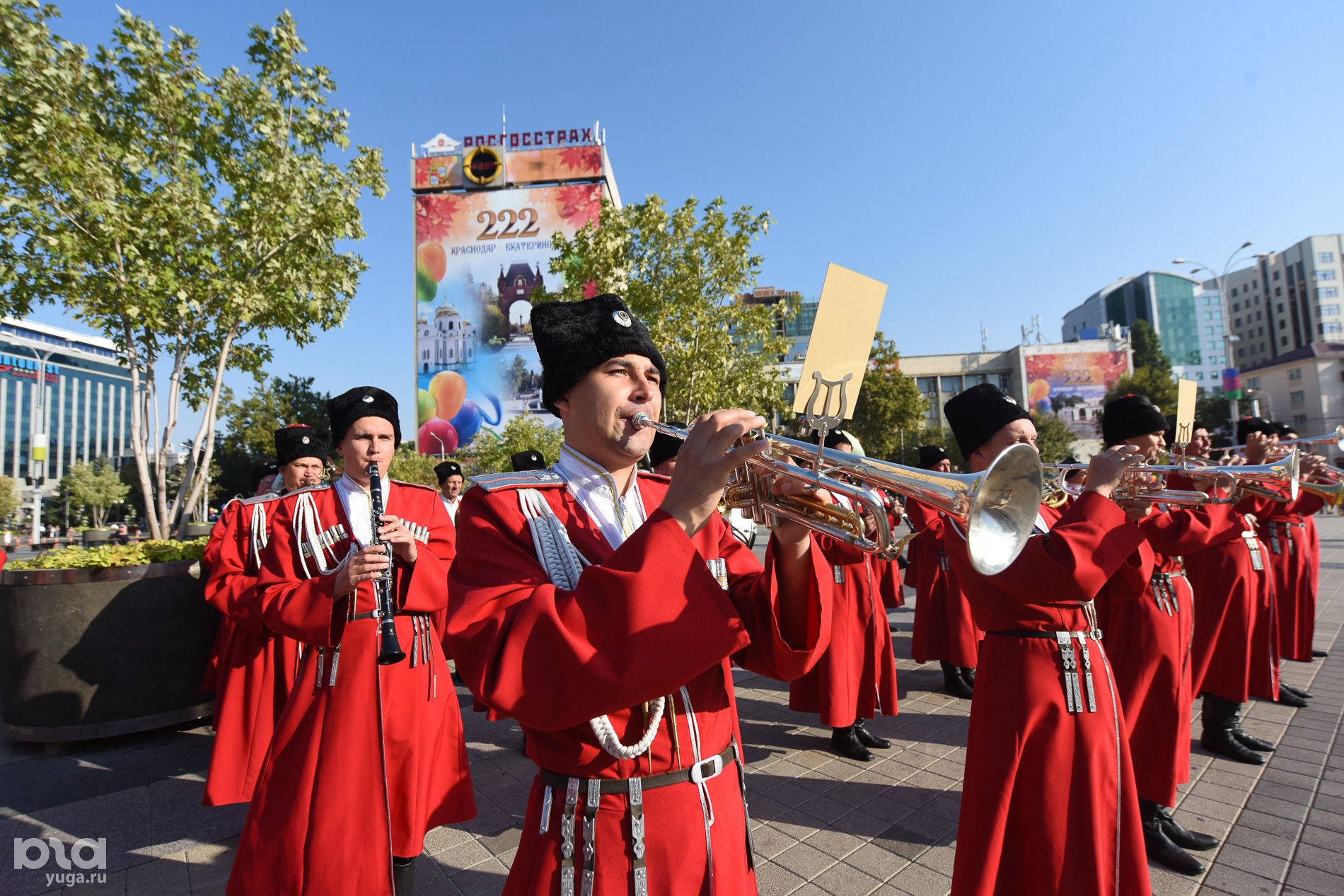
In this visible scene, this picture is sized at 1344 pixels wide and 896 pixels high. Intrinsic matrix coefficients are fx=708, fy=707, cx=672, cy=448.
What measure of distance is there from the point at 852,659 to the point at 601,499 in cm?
403

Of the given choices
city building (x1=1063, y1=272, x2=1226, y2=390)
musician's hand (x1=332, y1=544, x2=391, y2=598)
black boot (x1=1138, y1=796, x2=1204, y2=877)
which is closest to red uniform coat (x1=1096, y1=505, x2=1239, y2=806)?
black boot (x1=1138, y1=796, x2=1204, y2=877)

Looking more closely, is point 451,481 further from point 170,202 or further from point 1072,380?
point 1072,380

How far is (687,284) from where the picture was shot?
14320 millimetres

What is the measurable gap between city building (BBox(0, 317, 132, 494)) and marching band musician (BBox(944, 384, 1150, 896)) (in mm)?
115981

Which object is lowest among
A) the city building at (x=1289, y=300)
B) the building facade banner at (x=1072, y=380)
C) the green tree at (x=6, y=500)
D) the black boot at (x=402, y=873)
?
the black boot at (x=402, y=873)

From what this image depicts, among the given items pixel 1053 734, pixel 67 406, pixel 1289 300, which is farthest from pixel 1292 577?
pixel 67 406

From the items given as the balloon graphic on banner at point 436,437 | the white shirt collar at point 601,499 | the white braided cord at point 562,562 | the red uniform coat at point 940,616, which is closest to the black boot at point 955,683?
the red uniform coat at point 940,616

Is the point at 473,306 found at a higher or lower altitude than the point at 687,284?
higher

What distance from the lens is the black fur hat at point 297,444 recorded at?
516 centimetres

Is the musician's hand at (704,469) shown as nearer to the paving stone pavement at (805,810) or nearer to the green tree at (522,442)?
the paving stone pavement at (805,810)

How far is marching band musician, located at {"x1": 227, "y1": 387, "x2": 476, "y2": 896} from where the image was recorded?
9.04 ft

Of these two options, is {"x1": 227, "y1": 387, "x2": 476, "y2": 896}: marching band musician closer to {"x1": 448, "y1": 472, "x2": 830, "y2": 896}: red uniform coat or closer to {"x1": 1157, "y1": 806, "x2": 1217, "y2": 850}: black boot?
{"x1": 448, "y1": 472, "x2": 830, "y2": 896}: red uniform coat

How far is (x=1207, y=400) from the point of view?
48.0m

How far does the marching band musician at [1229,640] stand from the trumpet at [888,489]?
419 centimetres
